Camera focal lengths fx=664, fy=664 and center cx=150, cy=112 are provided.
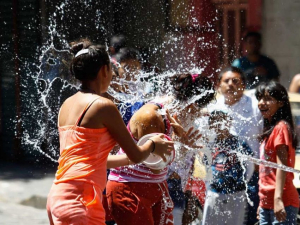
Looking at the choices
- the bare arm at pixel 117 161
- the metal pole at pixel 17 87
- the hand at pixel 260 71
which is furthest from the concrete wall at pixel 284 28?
the bare arm at pixel 117 161

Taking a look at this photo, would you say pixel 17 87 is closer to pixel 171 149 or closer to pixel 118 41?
pixel 118 41

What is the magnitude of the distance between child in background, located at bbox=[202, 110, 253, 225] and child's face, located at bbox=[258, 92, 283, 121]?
33 cm

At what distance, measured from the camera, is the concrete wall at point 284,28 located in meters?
7.71

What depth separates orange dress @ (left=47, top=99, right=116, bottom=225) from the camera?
10.1ft

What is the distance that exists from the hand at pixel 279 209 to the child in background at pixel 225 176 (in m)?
0.57

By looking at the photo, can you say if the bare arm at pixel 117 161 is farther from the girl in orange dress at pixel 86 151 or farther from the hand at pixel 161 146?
the girl in orange dress at pixel 86 151

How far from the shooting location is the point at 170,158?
12.0 ft

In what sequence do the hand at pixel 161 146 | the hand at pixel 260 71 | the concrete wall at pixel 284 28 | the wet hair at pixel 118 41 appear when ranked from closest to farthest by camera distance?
the hand at pixel 161 146
the hand at pixel 260 71
the concrete wall at pixel 284 28
the wet hair at pixel 118 41

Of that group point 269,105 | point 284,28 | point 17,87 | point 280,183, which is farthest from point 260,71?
point 17,87

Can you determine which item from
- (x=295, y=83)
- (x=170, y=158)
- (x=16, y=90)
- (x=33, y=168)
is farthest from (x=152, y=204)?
(x=16, y=90)

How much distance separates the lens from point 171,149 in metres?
3.47

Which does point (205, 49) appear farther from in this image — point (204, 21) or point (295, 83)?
point (295, 83)

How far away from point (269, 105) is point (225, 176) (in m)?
0.64

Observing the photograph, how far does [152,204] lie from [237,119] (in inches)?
58.4
